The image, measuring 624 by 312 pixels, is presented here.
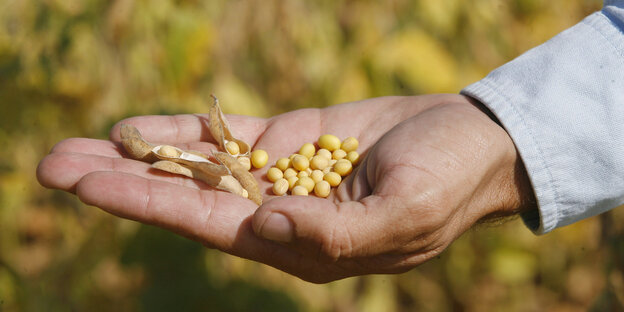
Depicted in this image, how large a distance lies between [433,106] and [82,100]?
5.02 ft

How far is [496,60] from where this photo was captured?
2.76m

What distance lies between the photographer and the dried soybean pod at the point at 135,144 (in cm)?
189

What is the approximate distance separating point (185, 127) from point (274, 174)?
0.45 m

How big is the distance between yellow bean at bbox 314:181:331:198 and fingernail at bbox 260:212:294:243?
1.79 feet

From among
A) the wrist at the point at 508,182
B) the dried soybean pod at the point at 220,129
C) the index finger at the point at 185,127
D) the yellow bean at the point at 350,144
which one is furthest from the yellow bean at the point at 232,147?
the wrist at the point at 508,182

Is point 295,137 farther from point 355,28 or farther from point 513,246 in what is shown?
point 513,246

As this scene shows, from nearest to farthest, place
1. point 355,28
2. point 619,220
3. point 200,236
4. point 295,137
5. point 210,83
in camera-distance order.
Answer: point 200,236 < point 295,137 < point 210,83 < point 355,28 < point 619,220

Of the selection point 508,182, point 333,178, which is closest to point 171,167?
point 333,178

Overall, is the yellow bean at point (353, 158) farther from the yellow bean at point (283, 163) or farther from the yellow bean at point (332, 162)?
the yellow bean at point (283, 163)

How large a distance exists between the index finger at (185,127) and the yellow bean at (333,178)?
0.46 m

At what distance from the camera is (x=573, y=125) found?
184 centimetres

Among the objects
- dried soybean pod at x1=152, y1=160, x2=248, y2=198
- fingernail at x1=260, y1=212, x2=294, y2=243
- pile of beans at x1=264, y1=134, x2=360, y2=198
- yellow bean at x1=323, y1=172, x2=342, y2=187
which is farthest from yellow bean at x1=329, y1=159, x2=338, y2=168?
fingernail at x1=260, y1=212, x2=294, y2=243

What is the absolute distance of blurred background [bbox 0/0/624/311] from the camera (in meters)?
2.36

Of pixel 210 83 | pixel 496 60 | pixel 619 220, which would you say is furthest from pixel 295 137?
pixel 619 220
